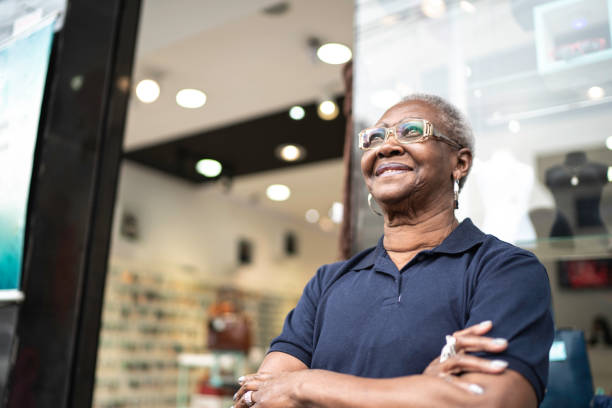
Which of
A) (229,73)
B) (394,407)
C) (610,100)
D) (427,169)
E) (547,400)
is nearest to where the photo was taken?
(394,407)

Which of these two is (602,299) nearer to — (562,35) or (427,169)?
(562,35)

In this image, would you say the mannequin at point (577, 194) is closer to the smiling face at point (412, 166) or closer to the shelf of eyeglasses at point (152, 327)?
the smiling face at point (412, 166)

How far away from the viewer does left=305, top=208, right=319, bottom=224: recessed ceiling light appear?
397 inches

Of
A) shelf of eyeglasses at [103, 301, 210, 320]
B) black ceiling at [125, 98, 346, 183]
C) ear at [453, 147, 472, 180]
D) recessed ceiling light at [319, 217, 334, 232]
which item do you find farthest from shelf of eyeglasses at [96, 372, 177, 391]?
ear at [453, 147, 472, 180]

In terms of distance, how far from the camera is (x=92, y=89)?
8.48 ft

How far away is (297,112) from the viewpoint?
6012mm

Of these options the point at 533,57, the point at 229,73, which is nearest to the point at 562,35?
the point at 533,57

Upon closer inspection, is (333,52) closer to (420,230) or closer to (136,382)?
(420,230)

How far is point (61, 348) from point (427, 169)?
1.68 metres

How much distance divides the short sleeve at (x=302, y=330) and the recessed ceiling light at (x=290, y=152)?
5.44 meters

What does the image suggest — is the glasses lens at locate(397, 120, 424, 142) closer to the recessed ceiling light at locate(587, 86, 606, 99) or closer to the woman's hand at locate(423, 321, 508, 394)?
the woman's hand at locate(423, 321, 508, 394)

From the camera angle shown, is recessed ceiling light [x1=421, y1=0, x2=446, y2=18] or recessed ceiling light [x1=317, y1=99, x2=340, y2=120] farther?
recessed ceiling light [x1=317, y1=99, x2=340, y2=120]

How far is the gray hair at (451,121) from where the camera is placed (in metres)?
1.58

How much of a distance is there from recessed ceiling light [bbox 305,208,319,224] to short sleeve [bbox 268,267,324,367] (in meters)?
8.30
